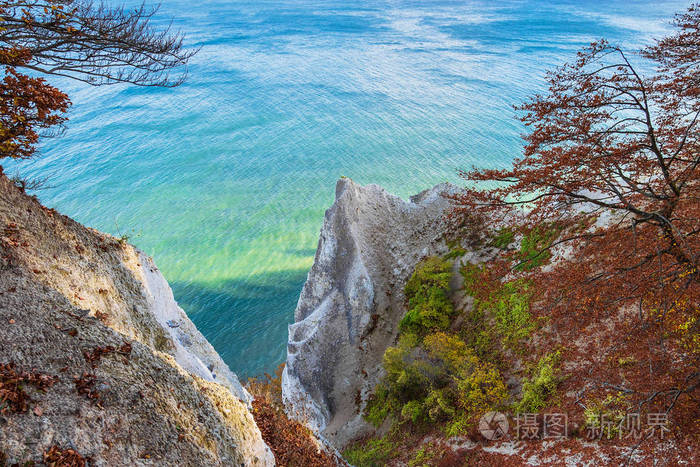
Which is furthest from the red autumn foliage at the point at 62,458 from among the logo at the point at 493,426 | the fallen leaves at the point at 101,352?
the logo at the point at 493,426

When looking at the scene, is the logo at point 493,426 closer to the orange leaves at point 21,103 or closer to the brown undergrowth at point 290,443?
the brown undergrowth at point 290,443

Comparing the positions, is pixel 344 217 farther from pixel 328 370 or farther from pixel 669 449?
pixel 669 449

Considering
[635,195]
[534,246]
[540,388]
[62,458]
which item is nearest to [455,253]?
[534,246]

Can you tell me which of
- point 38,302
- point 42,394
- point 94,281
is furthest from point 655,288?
point 94,281

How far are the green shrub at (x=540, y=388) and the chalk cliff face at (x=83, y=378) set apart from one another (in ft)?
26.2

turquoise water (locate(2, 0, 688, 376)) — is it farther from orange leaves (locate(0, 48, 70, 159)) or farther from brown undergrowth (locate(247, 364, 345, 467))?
orange leaves (locate(0, 48, 70, 159))

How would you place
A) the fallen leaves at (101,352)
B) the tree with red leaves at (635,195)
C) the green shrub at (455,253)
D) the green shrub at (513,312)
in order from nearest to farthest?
the fallen leaves at (101,352) < the tree with red leaves at (635,195) < the green shrub at (513,312) < the green shrub at (455,253)

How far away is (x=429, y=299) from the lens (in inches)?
733

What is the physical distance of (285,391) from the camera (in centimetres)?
2314

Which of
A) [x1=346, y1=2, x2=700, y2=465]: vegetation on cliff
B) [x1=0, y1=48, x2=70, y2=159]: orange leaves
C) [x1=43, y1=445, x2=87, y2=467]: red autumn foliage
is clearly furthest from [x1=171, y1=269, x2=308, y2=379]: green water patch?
[x1=43, y1=445, x2=87, y2=467]: red autumn foliage

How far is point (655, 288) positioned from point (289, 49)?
303ft

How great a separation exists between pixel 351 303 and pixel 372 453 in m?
7.32

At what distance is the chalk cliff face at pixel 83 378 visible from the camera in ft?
22.9

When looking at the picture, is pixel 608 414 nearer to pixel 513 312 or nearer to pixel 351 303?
pixel 513 312
